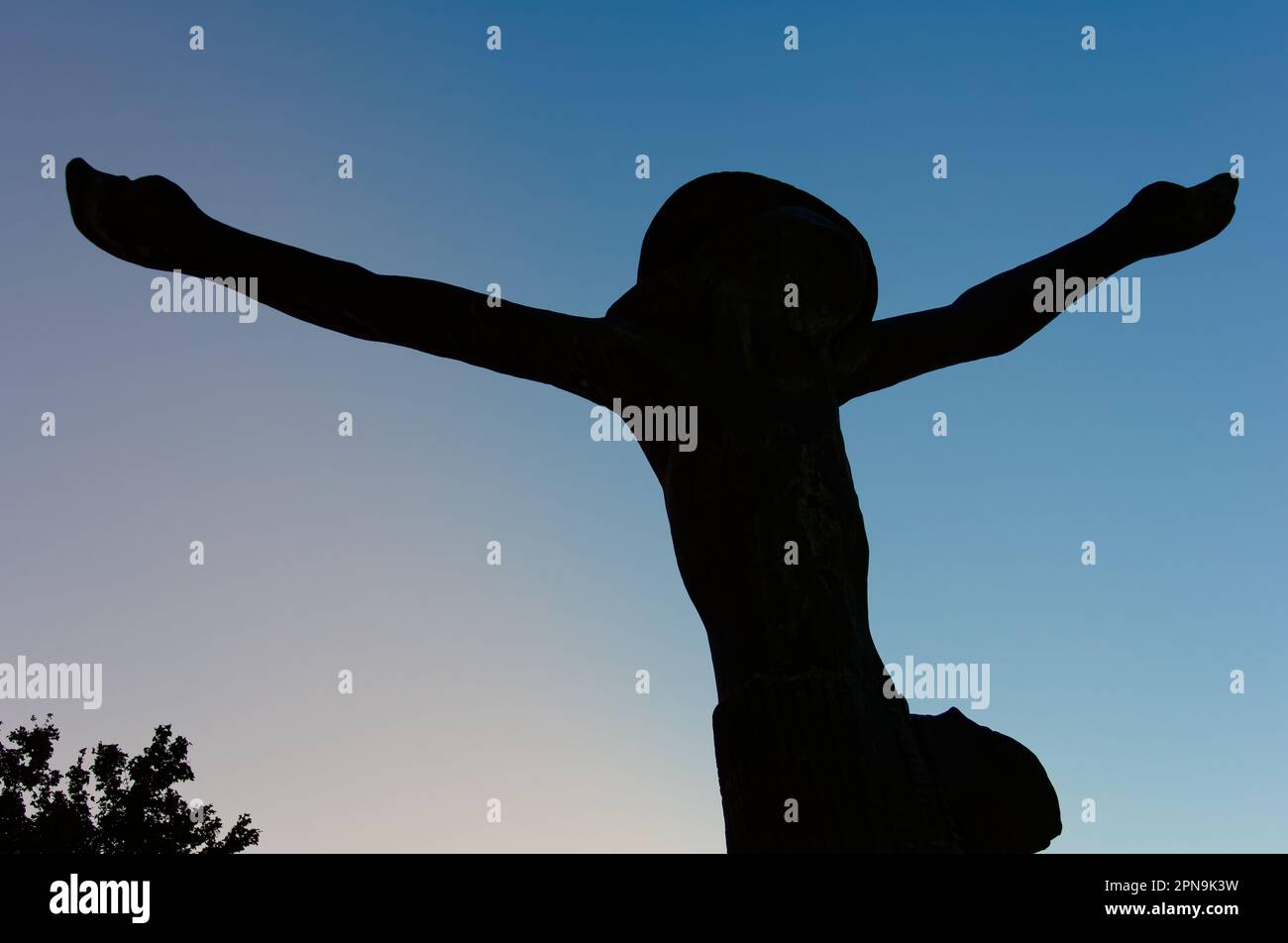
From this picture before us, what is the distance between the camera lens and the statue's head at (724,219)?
3877mm

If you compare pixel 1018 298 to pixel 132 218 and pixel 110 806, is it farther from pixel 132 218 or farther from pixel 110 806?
pixel 110 806

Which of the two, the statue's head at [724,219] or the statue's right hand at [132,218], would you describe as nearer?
the statue's right hand at [132,218]

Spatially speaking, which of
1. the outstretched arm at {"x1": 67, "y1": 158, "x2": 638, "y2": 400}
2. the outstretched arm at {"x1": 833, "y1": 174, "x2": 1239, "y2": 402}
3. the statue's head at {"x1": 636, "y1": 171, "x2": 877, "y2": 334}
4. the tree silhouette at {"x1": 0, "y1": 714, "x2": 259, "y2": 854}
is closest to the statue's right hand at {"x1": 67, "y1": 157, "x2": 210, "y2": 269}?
→ the outstretched arm at {"x1": 67, "y1": 158, "x2": 638, "y2": 400}

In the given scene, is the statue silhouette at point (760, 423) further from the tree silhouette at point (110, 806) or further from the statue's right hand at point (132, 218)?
the tree silhouette at point (110, 806)

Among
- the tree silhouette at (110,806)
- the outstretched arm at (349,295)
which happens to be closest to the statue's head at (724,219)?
the outstretched arm at (349,295)

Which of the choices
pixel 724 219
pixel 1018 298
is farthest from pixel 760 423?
pixel 1018 298

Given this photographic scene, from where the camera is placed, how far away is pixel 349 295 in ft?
10.7
